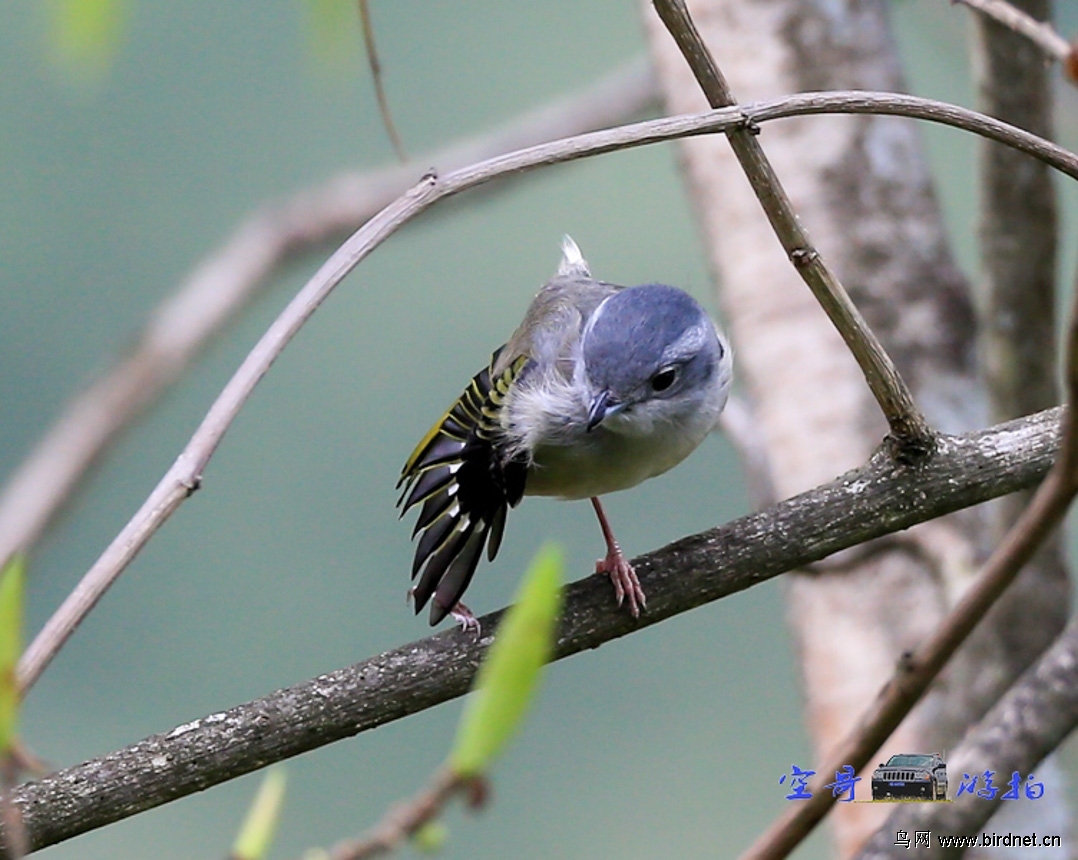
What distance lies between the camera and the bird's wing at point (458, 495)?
1310 millimetres

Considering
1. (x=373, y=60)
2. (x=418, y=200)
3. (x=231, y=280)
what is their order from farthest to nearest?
(x=231, y=280) < (x=373, y=60) < (x=418, y=200)

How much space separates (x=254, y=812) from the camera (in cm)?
77

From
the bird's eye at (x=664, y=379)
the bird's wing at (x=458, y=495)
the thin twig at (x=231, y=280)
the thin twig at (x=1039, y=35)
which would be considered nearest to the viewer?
the thin twig at (x=1039, y=35)

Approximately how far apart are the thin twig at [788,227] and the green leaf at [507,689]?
520 millimetres

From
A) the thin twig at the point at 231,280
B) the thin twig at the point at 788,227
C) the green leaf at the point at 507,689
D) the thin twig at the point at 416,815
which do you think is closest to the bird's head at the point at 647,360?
the thin twig at the point at 788,227

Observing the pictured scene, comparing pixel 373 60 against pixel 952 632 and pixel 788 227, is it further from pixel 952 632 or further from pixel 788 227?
pixel 952 632

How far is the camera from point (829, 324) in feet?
7.43

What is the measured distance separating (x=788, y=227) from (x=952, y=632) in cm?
41

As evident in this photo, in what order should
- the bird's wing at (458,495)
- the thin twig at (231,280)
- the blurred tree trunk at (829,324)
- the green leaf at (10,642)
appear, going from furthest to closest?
1. the thin twig at (231,280)
2. the blurred tree trunk at (829,324)
3. the bird's wing at (458,495)
4. the green leaf at (10,642)

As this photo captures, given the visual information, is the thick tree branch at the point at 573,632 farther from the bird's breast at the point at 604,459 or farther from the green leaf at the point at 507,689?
the green leaf at the point at 507,689

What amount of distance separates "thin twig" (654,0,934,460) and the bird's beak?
36 centimetres

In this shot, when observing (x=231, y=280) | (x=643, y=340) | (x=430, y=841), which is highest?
(x=231, y=280)

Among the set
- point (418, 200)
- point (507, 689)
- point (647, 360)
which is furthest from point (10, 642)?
point (647, 360)

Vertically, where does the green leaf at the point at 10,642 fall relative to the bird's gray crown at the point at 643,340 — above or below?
below
